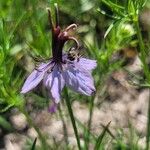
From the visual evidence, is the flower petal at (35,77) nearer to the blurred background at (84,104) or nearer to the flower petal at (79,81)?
the flower petal at (79,81)

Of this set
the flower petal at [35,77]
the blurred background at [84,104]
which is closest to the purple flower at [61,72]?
the flower petal at [35,77]

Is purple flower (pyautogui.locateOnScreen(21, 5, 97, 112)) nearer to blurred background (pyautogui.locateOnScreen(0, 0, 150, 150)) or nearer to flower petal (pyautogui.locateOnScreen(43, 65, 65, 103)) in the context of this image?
flower petal (pyautogui.locateOnScreen(43, 65, 65, 103))

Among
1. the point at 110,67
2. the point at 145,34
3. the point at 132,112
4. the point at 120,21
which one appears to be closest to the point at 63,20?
the point at 145,34

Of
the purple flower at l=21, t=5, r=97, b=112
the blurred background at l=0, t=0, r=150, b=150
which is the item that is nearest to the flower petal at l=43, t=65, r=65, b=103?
the purple flower at l=21, t=5, r=97, b=112

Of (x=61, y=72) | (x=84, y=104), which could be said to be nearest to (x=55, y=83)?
(x=61, y=72)

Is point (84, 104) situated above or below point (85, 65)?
below

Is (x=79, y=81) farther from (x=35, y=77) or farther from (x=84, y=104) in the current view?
(x=84, y=104)

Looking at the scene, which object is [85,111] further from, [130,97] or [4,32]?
[4,32]
